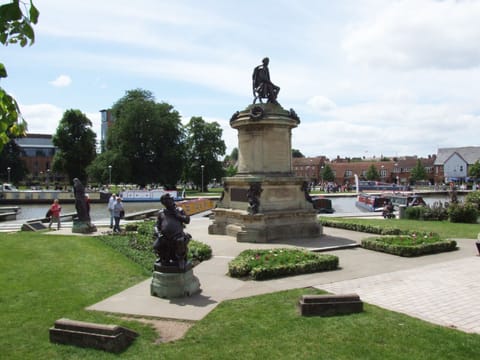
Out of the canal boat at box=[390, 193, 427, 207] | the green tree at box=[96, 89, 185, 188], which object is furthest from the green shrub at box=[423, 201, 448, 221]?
the green tree at box=[96, 89, 185, 188]

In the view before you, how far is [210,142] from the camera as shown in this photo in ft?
254

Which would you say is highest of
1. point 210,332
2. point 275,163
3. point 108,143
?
point 108,143

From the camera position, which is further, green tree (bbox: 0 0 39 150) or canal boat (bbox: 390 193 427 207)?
canal boat (bbox: 390 193 427 207)

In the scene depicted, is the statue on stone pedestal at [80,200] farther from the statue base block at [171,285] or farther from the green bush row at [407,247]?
the green bush row at [407,247]

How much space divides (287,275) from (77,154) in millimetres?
64307

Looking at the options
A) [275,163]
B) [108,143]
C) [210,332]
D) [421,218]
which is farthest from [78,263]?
[108,143]

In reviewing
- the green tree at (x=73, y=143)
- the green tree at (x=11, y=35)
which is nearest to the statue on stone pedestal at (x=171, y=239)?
the green tree at (x=11, y=35)

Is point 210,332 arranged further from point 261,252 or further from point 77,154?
point 77,154

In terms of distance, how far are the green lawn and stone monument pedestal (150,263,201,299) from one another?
91 cm

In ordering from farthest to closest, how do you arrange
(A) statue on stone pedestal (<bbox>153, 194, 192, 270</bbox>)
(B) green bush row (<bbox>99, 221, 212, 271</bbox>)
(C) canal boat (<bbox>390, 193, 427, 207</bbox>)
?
1. (C) canal boat (<bbox>390, 193, 427, 207</bbox>)
2. (B) green bush row (<bbox>99, 221, 212, 271</bbox>)
3. (A) statue on stone pedestal (<bbox>153, 194, 192, 270</bbox>)

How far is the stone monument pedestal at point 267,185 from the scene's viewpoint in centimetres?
1547

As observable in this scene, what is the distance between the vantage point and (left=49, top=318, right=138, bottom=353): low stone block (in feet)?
18.5

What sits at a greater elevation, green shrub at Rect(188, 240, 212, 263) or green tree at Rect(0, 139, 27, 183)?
green tree at Rect(0, 139, 27, 183)

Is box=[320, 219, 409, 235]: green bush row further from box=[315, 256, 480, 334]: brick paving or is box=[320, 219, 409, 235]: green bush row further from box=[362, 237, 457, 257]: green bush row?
box=[315, 256, 480, 334]: brick paving
